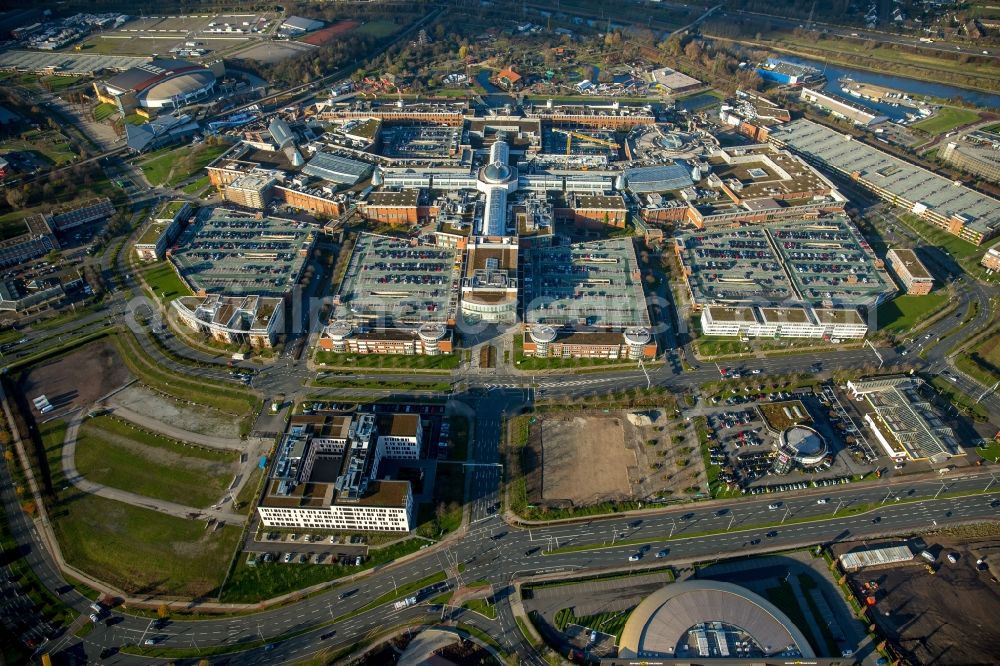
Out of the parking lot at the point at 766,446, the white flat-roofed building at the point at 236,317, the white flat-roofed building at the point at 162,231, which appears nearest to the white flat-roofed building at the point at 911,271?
the parking lot at the point at 766,446

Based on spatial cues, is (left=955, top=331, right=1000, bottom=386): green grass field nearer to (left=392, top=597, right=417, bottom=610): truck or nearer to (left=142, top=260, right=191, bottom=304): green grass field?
(left=392, top=597, right=417, bottom=610): truck

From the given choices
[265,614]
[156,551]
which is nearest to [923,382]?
[265,614]

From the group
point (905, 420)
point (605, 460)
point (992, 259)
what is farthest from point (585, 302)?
point (992, 259)

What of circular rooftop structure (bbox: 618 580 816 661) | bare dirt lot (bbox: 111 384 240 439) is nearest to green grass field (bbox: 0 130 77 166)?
bare dirt lot (bbox: 111 384 240 439)

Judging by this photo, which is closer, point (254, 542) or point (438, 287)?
point (254, 542)

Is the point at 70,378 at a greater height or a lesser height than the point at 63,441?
greater

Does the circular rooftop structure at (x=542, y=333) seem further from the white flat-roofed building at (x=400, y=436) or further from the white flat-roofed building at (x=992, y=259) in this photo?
the white flat-roofed building at (x=992, y=259)

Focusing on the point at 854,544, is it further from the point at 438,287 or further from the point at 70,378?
the point at 70,378
